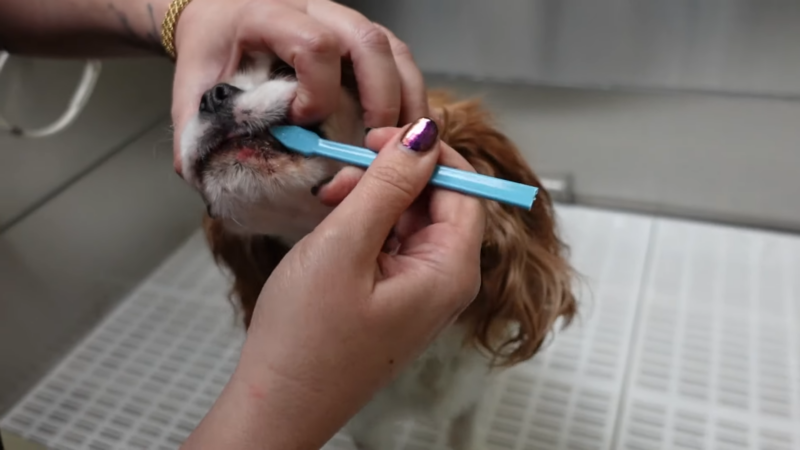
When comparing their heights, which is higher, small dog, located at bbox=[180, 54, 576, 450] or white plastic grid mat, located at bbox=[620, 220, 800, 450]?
small dog, located at bbox=[180, 54, 576, 450]

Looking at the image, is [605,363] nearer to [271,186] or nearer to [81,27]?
[271,186]

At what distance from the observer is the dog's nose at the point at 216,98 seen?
2.22ft

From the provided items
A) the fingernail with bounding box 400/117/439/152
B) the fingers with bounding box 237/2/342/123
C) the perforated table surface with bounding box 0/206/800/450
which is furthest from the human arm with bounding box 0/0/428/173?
the perforated table surface with bounding box 0/206/800/450

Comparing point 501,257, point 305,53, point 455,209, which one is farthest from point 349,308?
point 501,257

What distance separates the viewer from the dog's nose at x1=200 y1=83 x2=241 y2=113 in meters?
0.68

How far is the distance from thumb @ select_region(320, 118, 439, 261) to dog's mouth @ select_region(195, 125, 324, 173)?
13cm

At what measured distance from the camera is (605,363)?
1165 mm

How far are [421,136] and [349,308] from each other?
14 centimetres

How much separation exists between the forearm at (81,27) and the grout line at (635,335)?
0.77m

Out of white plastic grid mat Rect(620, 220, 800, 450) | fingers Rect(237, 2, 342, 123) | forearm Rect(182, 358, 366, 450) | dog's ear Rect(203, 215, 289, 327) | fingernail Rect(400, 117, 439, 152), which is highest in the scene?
fingers Rect(237, 2, 342, 123)

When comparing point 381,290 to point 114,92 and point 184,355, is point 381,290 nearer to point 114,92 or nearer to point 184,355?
point 184,355

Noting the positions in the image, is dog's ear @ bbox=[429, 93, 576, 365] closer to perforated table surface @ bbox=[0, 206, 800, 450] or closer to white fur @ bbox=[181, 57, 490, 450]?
white fur @ bbox=[181, 57, 490, 450]

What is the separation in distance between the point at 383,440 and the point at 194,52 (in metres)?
0.58

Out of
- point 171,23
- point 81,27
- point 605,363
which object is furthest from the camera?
point 605,363
